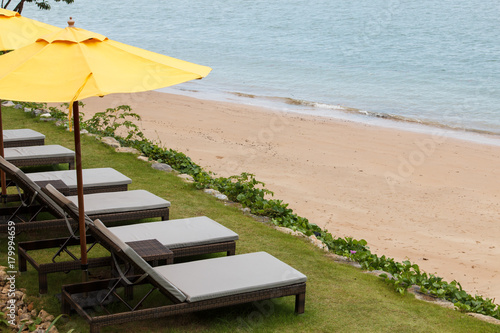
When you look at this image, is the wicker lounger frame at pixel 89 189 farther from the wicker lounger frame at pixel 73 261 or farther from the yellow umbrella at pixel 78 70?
the yellow umbrella at pixel 78 70

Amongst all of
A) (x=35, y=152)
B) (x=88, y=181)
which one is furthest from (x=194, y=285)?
(x=35, y=152)

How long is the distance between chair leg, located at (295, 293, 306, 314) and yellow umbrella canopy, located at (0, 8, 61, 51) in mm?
4345

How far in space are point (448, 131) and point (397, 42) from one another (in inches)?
1071

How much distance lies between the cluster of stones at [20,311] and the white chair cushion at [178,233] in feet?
3.34

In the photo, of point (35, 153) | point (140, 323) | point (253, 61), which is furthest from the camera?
point (253, 61)

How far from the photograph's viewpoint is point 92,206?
6293mm

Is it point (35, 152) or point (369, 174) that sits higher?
point (35, 152)

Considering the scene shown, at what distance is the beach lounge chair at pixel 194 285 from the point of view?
4.18 m

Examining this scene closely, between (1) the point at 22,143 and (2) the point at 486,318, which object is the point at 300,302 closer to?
(2) the point at 486,318

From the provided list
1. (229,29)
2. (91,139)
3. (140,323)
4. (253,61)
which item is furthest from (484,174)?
(229,29)

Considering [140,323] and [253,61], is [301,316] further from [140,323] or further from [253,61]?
[253,61]

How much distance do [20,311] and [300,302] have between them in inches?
90.7

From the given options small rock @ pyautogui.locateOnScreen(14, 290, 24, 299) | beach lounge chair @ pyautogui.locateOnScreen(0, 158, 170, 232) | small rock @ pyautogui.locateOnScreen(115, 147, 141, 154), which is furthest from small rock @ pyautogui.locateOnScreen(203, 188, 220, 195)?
small rock @ pyautogui.locateOnScreen(14, 290, 24, 299)

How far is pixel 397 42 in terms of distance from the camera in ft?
142
